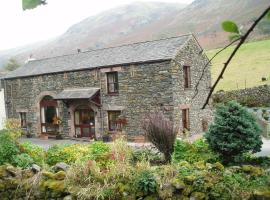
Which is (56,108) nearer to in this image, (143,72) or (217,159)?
(143,72)

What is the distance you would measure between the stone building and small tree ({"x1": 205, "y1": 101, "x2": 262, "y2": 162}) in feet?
24.0

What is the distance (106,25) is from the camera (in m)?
158

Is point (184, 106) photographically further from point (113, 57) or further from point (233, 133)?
point (233, 133)

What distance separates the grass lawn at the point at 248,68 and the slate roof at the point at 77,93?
55.0 feet

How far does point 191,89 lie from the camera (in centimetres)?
2339

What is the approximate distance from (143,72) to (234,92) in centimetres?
1433

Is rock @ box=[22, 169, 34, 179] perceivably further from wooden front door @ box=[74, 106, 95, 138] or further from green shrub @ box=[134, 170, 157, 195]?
wooden front door @ box=[74, 106, 95, 138]

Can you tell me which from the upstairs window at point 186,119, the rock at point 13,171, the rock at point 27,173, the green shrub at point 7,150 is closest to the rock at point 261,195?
the rock at point 27,173

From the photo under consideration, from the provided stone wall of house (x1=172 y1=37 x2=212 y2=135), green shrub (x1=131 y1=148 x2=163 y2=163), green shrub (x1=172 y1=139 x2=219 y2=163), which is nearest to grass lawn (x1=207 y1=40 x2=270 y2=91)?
stone wall of house (x1=172 y1=37 x2=212 y2=135)

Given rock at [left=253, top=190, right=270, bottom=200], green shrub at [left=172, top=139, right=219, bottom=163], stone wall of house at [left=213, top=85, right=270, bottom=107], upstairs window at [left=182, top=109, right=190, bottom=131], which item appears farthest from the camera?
stone wall of house at [left=213, top=85, right=270, bottom=107]

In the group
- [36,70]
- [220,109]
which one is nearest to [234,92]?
[36,70]

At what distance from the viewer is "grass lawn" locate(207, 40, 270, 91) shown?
38.2m

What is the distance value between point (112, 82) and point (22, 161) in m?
12.0

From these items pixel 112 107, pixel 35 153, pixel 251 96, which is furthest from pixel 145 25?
pixel 35 153
